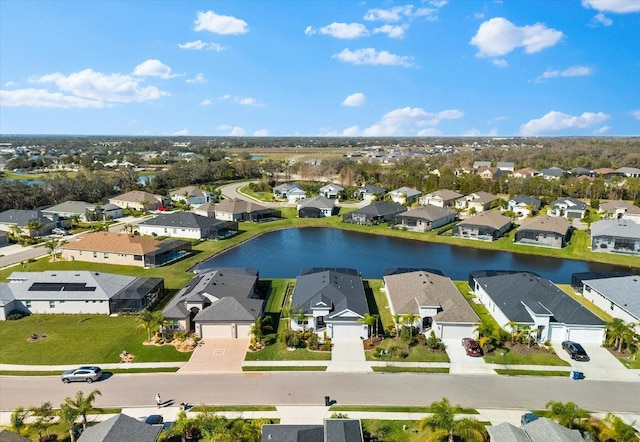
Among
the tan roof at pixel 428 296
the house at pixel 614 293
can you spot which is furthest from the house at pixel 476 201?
the tan roof at pixel 428 296

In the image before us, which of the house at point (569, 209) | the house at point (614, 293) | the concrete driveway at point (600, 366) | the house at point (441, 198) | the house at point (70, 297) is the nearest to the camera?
the concrete driveway at point (600, 366)

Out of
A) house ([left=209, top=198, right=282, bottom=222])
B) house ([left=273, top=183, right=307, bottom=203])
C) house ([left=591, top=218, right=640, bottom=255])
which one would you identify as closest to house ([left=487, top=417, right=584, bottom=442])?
house ([left=591, top=218, right=640, bottom=255])

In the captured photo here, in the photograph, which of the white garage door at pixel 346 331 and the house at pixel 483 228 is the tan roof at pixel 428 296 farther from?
the house at pixel 483 228

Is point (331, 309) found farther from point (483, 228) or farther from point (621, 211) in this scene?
point (621, 211)

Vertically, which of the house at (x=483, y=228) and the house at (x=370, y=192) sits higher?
the house at (x=370, y=192)

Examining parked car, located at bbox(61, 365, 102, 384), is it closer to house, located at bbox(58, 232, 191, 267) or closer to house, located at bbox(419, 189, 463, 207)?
house, located at bbox(58, 232, 191, 267)

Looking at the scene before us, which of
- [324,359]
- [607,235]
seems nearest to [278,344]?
[324,359]
